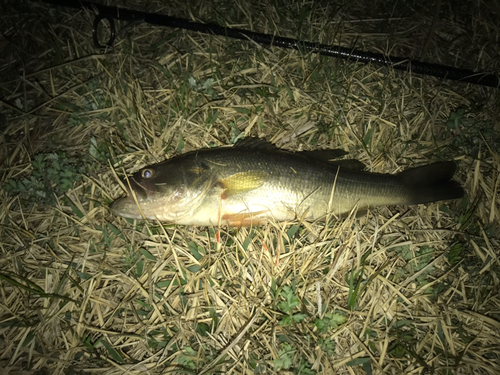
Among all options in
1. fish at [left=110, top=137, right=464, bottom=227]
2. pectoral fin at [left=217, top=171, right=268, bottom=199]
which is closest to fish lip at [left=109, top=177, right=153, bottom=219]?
fish at [left=110, top=137, right=464, bottom=227]

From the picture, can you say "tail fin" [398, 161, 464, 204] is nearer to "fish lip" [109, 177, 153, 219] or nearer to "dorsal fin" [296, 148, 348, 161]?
"dorsal fin" [296, 148, 348, 161]

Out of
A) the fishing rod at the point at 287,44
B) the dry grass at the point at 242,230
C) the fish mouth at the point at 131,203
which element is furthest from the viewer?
the fishing rod at the point at 287,44

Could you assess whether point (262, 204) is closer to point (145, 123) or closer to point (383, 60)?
point (145, 123)

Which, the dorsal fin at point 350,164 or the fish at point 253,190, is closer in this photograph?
the fish at point 253,190

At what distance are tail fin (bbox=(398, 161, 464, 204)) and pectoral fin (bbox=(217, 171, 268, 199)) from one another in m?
1.72

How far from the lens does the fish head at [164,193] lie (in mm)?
2875

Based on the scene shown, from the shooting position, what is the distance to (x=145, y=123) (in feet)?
11.3

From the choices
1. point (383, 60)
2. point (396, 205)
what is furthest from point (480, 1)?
point (396, 205)

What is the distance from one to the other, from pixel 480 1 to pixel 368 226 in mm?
4203

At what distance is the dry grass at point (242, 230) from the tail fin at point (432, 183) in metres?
0.28

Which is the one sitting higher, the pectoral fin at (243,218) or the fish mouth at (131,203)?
the fish mouth at (131,203)

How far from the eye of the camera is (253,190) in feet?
9.72

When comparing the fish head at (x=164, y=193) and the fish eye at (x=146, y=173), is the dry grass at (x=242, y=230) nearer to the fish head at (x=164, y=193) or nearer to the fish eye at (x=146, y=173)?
the fish head at (x=164, y=193)

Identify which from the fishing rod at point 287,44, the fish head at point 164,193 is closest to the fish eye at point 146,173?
the fish head at point 164,193
